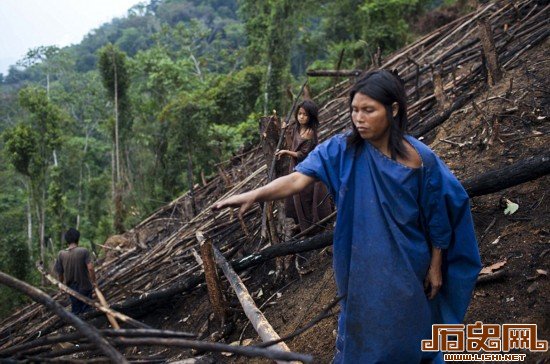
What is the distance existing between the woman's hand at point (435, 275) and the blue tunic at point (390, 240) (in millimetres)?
32

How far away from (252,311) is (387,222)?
1.46m

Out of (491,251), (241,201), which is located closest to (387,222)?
(241,201)

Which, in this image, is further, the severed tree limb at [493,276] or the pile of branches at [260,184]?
the pile of branches at [260,184]

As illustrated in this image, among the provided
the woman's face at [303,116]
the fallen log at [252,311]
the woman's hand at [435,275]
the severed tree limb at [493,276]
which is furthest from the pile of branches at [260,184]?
the woman's hand at [435,275]

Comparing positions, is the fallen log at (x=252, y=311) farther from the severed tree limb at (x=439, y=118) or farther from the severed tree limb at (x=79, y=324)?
the severed tree limb at (x=439, y=118)

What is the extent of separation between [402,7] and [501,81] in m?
8.76

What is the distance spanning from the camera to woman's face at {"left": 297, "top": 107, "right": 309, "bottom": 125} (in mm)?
3781

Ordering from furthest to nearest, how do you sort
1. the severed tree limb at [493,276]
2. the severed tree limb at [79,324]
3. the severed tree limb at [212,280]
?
the severed tree limb at [212,280]
the severed tree limb at [493,276]
the severed tree limb at [79,324]

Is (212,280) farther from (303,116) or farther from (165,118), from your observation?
(165,118)

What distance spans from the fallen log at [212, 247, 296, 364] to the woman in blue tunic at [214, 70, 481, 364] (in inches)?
23.6

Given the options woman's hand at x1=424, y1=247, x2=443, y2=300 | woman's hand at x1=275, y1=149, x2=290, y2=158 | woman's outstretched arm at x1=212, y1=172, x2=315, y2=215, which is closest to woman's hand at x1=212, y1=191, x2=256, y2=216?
woman's outstretched arm at x1=212, y1=172, x2=315, y2=215

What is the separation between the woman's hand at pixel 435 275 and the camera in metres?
1.86

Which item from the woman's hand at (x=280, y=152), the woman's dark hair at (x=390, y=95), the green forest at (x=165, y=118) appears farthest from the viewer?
the green forest at (x=165, y=118)

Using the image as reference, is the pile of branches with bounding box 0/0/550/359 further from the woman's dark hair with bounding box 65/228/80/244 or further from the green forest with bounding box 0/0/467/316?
the green forest with bounding box 0/0/467/316
